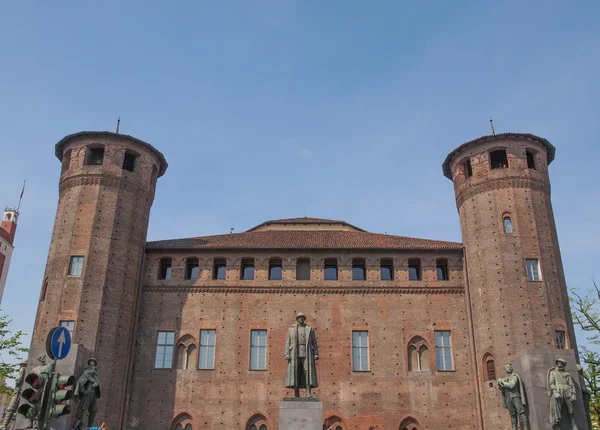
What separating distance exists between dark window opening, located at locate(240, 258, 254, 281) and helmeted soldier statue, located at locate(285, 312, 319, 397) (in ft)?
48.6

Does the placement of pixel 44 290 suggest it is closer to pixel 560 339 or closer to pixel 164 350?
pixel 164 350

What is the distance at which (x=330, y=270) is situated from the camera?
31281mm

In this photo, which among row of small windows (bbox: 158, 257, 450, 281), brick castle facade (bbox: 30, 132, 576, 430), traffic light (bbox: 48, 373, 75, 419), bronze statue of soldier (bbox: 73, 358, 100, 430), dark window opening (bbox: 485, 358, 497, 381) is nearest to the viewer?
traffic light (bbox: 48, 373, 75, 419)

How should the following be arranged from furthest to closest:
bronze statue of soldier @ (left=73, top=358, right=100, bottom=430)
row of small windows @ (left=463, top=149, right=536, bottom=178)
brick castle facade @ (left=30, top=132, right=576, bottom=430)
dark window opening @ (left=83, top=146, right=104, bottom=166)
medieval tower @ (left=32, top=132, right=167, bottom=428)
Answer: dark window opening @ (left=83, top=146, right=104, bottom=166), row of small windows @ (left=463, top=149, right=536, bottom=178), brick castle facade @ (left=30, top=132, right=576, bottom=430), medieval tower @ (left=32, top=132, right=167, bottom=428), bronze statue of soldier @ (left=73, top=358, right=100, bottom=430)

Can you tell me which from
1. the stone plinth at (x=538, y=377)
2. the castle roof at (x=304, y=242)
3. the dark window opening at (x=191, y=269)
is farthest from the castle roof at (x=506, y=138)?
the dark window opening at (x=191, y=269)

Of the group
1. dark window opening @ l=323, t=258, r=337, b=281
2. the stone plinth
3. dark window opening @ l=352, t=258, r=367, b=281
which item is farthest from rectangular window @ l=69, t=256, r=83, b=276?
the stone plinth

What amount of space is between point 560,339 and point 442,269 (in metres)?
6.94

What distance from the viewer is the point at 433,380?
2823 cm

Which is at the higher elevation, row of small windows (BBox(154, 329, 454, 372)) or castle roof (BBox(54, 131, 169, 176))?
castle roof (BBox(54, 131, 169, 176))

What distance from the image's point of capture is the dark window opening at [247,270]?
102ft

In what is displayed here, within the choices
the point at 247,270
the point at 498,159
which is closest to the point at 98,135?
the point at 247,270

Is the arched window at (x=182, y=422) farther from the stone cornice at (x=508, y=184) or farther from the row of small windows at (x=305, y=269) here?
the stone cornice at (x=508, y=184)

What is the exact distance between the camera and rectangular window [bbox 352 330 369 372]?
93.9 ft

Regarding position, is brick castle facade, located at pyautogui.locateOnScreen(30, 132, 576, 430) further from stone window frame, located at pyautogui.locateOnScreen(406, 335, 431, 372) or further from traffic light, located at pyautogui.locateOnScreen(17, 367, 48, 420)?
traffic light, located at pyautogui.locateOnScreen(17, 367, 48, 420)
